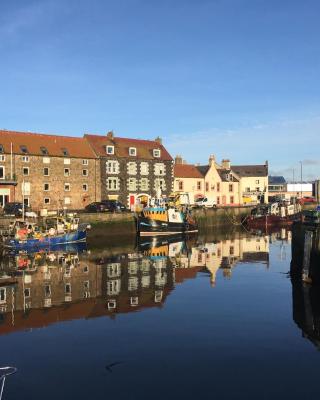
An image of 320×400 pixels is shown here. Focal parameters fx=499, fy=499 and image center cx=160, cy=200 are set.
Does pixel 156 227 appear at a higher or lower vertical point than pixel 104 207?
lower

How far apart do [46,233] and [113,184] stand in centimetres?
2058

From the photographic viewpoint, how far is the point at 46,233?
44.5 metres

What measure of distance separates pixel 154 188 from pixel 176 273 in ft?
126

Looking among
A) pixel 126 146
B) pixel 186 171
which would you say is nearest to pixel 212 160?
pixel 186 171

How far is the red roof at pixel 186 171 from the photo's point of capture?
250 feet

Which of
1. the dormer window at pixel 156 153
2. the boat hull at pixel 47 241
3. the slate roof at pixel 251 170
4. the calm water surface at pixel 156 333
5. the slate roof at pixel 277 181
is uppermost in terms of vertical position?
the dormer window at pixel 156 153

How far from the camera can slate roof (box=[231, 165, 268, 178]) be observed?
97.8m

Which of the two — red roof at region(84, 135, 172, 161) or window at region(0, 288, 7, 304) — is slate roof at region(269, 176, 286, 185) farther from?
window at region(0, 288, 7, 304)

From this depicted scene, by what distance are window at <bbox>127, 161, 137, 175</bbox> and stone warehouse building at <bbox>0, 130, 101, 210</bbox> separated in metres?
5.08

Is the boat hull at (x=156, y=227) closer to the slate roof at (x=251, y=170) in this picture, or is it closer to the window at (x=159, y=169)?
the window at (x=159, y=169)

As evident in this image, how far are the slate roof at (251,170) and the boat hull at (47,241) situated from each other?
5660 centimetres

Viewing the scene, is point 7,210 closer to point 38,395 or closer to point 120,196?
point 120,196

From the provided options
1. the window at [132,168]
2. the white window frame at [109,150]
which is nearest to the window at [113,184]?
the window at [132,168]

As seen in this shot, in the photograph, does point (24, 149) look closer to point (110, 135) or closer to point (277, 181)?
point (110, 135)
